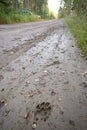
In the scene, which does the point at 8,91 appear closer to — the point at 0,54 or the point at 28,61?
the point at 28,61

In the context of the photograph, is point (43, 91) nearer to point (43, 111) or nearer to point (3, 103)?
point (43, 111)

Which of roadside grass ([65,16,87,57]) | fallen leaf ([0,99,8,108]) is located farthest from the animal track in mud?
roadside grass ([65,16,87,57])

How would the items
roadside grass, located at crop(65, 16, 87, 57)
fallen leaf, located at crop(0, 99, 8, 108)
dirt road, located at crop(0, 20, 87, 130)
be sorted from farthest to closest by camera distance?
1. roadside grass, located at crop(65, 16, 87, 57)
2. fallen leaf, located at crop(0, 99, 8, 108)
3. dirt road, located at crop(0, 20, 87, 130)

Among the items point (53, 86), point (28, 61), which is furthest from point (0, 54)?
point (53, 86)

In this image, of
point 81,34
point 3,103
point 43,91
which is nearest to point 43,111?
point 43,91

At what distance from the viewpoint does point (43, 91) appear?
3.17m

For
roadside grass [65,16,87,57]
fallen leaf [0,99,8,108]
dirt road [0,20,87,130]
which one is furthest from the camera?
roadside grass [65,16,87,57]

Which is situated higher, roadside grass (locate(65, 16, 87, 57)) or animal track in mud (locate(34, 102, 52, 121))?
roadside grass (locate(65, 16, 87, 57))

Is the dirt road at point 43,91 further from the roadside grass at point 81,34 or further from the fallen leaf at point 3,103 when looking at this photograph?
the roadside grass at point 81,34

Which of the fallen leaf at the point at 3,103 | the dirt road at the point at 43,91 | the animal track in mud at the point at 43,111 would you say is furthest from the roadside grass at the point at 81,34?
the fallen leaf at the point at 3,103

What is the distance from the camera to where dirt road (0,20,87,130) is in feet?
7.96

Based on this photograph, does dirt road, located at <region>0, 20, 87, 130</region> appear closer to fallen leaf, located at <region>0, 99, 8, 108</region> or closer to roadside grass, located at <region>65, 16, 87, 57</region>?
fallen leaf, located at <region>0, 99, 8, 108</region>

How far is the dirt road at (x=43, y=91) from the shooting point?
7.96ft

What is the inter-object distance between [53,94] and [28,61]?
193 centimetres
